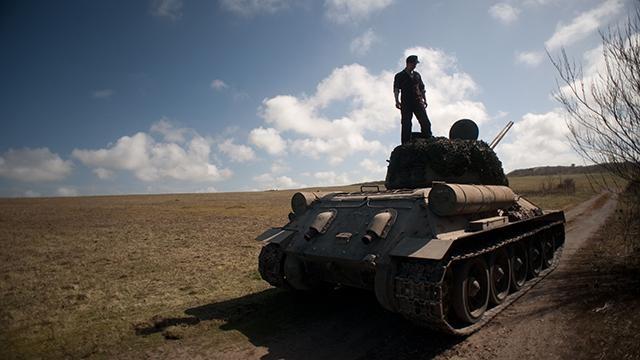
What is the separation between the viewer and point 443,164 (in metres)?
8.01

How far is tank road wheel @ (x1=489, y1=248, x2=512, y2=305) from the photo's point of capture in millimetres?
6984

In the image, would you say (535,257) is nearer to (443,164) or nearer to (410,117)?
(443,164)

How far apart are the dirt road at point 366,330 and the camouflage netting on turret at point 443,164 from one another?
2.41 metres

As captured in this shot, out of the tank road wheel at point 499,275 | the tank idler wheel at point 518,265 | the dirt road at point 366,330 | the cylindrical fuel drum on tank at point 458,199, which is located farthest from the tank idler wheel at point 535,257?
the cylindrical fuel drum on tank at point 458,199

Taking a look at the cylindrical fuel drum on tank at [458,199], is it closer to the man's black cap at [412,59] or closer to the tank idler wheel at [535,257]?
the tank idler wheel at [535,257]

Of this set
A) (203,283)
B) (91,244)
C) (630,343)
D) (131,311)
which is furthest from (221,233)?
(630,343)

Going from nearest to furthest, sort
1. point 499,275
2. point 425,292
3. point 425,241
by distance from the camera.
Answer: point 425,292, point 425,241, point 499,275

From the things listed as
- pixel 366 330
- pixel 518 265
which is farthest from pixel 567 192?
pixel 366 330

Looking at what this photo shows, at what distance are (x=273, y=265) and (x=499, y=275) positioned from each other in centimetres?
397

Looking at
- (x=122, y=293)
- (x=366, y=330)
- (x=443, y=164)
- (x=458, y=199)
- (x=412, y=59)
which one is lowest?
(x=366, y=330)

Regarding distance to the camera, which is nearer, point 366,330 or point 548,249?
point 366,330

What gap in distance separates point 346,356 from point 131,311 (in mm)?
4567

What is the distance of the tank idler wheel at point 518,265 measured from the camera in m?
7.91

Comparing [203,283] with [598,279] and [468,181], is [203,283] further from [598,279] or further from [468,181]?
[598,279]
